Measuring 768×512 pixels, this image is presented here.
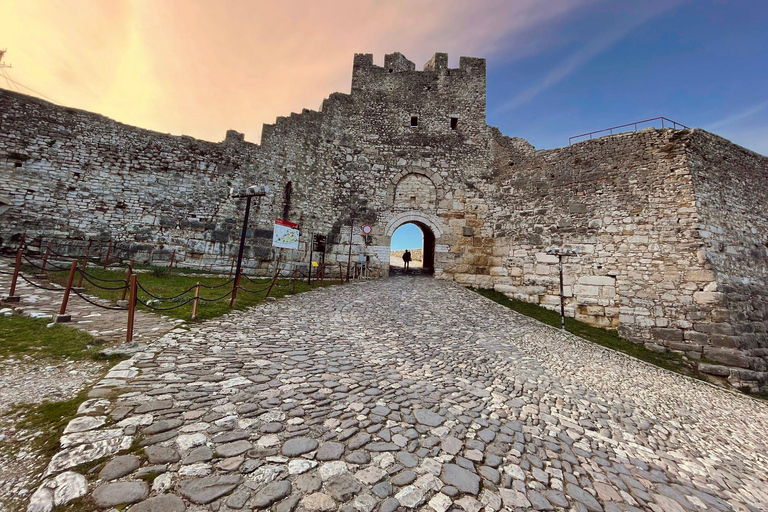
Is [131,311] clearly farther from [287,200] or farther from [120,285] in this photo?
[287,200]

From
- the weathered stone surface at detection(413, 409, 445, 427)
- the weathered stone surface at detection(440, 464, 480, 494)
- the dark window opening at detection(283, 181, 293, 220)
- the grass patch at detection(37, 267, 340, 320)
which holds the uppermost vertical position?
the dark window opening at detection(283, 181, 293, 220)

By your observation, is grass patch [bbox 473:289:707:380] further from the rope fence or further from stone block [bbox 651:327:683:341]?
the rope fence

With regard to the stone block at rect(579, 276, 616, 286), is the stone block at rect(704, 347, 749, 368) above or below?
below

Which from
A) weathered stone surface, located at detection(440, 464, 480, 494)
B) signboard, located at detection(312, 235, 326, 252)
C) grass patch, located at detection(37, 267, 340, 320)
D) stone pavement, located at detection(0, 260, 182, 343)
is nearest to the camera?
weathered stone surface, located at detection(440, 464, 480, 494)

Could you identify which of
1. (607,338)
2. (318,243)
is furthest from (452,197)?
(607,338)

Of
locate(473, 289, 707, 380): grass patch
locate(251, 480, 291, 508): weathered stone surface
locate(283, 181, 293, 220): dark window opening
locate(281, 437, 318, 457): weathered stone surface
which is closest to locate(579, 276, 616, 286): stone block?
locate(473, 289, 707, 380): grass patch

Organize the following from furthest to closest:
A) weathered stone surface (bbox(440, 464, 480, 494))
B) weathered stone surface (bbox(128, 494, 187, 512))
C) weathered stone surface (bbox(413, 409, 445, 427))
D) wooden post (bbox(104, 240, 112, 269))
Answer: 1. wooden post (bbox(104, 240, 112, 269))
2. weathered stone surface (bbox(413, 409, 445, 427))
3. weathered stone surface (bbox(440, 464, 480, 494))
4. weathered stone surface (bbox(128, 494, 187, 512))

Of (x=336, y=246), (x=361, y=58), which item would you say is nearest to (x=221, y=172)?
(x=336, y=246)

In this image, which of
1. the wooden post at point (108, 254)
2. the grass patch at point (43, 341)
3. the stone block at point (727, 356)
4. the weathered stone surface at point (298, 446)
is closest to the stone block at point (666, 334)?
the stone block at point (727, 356)

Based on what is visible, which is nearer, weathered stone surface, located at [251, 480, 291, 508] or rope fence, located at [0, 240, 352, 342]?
weathered stone surface, located at [251, 480, 291, 508]

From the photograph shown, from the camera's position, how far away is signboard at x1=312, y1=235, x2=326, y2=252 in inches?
603

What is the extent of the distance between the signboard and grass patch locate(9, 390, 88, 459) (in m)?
12.2

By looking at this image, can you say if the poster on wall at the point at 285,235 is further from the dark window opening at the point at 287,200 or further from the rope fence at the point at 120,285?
the dark window opening at the point at 287,200

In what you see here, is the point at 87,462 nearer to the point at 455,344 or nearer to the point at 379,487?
the point at 379,487
